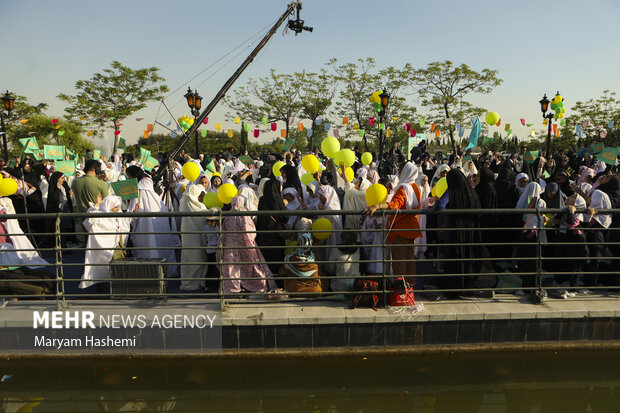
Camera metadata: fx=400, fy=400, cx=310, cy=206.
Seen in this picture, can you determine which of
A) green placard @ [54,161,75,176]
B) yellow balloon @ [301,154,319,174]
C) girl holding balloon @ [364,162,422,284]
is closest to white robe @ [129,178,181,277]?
yellow balloon @ [301,154,319,174]

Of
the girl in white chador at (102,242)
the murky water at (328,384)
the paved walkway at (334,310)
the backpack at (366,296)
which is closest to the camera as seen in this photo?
the murky water at (328,384)

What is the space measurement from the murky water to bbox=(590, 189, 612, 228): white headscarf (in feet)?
5.13

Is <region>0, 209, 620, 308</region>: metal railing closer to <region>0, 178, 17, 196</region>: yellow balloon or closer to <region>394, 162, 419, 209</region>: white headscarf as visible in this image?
<region>394, 162, 419, 209</region>: white headscarf

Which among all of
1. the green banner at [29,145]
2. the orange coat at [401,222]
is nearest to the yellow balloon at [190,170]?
the orange coat at [401,222]

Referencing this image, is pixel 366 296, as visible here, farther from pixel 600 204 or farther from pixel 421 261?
pixel 600 204

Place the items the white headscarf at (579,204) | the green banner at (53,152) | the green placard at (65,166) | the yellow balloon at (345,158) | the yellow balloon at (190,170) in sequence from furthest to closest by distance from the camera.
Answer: the green banner at (53,152)
the green placard at (65,166)
the yellow balloon at (345,158)
the yellow balloon at (190,170)
the white headscarf at (579,204)

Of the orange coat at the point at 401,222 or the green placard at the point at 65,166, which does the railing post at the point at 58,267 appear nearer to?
the orange coat at the point at 401,222

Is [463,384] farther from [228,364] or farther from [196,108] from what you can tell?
[196,108]

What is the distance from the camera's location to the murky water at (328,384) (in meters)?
3.88

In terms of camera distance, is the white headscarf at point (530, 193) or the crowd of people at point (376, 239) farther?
the white headscarf at point (530, 193)

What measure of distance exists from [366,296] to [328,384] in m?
Result: 1.05

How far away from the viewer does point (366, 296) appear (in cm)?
464

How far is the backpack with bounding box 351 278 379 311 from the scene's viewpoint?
4.60 meters

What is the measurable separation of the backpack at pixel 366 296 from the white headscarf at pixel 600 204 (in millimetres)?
2964
